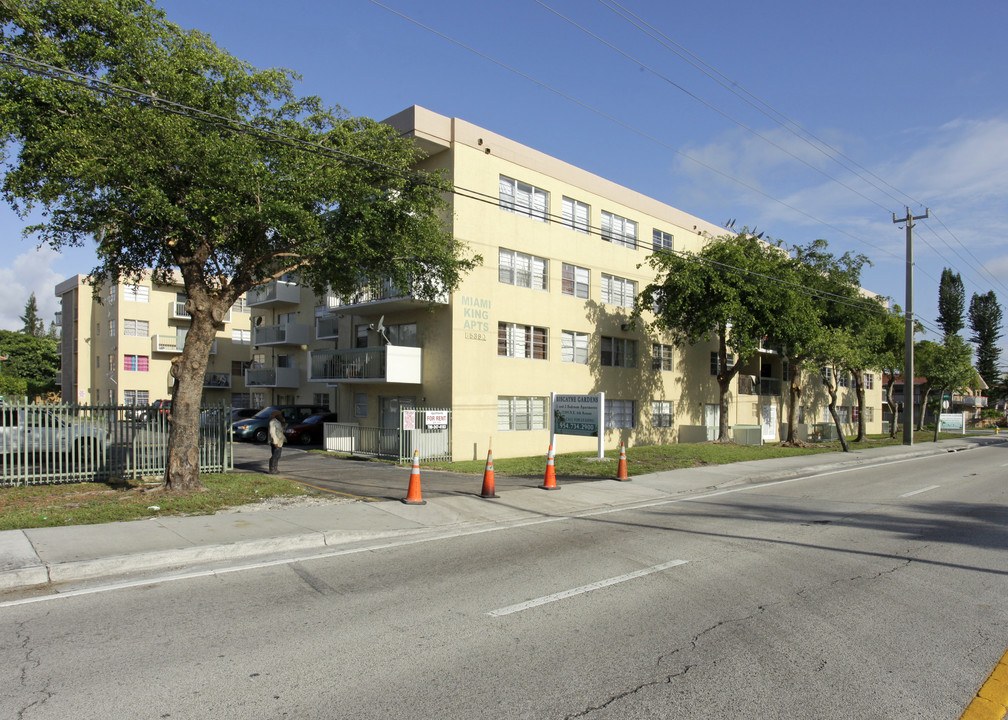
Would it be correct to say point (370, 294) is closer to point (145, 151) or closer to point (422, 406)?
point (422, 406)

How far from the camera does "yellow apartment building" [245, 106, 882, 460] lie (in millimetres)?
21469

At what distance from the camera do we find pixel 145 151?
1098cm

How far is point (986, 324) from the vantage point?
77.8m

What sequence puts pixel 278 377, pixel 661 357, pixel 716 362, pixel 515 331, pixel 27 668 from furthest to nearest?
pixel 278 377 < pixel 716 362 < pixel 661 357 < pixel 515 331 < pixel 27 668

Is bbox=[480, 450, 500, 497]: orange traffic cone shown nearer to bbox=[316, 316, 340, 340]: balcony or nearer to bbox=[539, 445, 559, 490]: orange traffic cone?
bbox=[539, 445, 559, 490]: orange traffic cone

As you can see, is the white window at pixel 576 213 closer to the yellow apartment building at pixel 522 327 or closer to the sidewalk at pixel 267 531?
the yellow apartment building at pixel 522 327

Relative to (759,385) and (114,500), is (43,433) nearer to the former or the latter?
(114,500)

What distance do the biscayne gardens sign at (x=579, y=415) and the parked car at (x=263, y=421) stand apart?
569 inches

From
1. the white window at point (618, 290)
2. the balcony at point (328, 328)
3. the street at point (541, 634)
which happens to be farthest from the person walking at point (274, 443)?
the white window at point (618, 290)

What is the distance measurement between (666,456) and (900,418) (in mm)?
64369

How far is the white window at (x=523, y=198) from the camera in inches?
894

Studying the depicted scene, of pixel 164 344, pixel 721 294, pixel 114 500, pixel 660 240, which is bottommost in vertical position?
pixel 114 500

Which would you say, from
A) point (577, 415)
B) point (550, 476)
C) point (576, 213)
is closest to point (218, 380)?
point (576, 213)

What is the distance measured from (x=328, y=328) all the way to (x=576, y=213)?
12.2 meters
